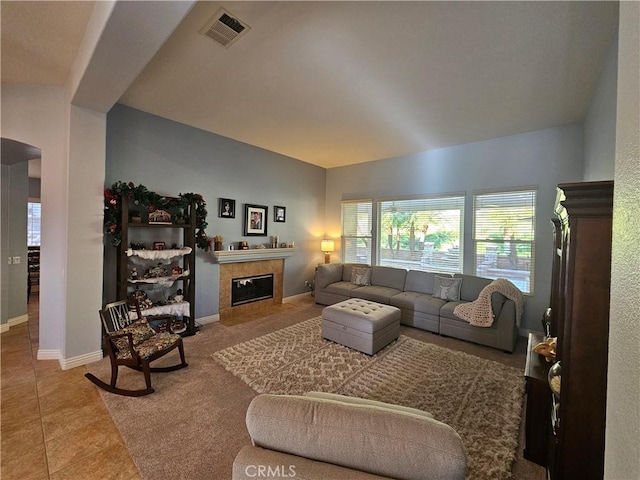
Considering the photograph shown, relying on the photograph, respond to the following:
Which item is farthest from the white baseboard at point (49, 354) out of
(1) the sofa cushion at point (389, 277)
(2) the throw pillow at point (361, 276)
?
(1) the sofa cushion at point (389, 277)

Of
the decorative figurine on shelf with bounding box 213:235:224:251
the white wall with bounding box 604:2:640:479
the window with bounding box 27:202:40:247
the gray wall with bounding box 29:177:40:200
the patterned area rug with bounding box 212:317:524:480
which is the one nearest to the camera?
the white wall with bounding box 604:2:640:479

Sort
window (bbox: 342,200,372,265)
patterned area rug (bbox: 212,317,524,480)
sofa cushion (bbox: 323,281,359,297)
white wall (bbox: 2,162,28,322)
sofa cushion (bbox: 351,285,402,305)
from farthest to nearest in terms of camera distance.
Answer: window (bbox: 342,200,372,265), sofa cushion (bbox: 323,281,359,297), sofa cushion (bbox: 351,285,402,305), white wall (bbox: 2,162,28,322), patterned area rug (bbox: 212,317,524,480)

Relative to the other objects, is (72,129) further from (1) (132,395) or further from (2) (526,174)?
(2) (526,174)

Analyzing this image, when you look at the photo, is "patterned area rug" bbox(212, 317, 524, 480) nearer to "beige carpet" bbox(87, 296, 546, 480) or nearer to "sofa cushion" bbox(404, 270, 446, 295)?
"beige carpet" bbox(87, 296, 546, 480)

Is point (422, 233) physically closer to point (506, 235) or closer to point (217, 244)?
point (506, 235)

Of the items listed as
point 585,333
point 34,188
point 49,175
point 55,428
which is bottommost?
point 55,428

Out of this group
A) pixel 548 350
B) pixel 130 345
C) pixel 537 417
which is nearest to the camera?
pixel 537 417

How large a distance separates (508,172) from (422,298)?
92.0 inches

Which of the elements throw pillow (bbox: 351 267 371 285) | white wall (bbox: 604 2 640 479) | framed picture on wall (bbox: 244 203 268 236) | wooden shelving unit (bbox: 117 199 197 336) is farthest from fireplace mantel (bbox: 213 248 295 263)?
white wall (bbox: 604 2 640 479)

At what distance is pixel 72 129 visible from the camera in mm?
2658

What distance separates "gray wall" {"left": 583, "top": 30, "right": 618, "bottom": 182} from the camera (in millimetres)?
2033

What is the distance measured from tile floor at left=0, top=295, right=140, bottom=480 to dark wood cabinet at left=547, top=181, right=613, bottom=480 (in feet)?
7.53

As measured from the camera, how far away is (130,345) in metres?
2.26

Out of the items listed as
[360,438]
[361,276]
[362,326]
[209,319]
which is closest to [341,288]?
[361,276]
